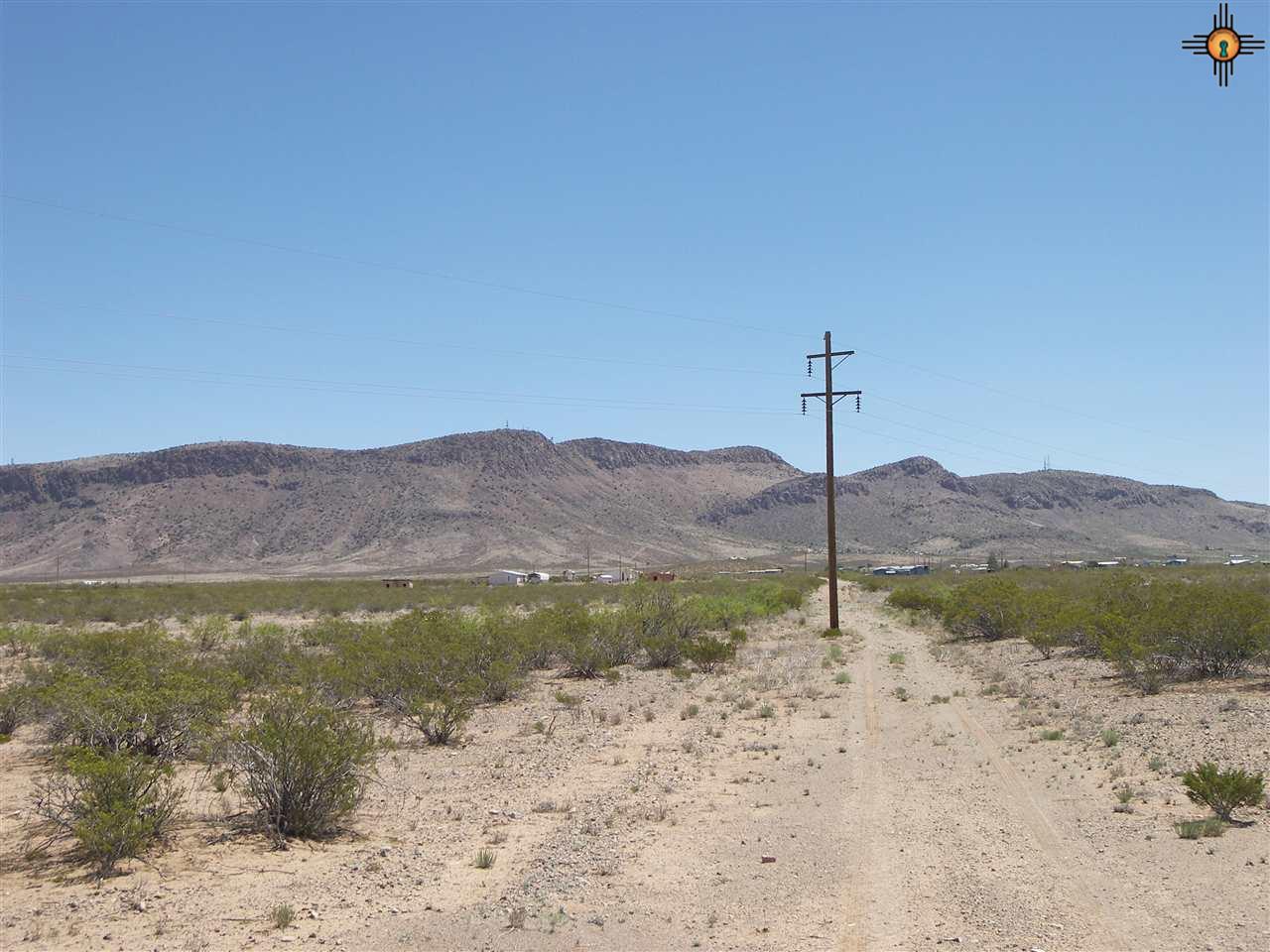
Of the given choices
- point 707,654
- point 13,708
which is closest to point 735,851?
point 13,708

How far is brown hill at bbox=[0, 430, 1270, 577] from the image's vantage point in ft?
462

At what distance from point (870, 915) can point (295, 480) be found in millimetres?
158914

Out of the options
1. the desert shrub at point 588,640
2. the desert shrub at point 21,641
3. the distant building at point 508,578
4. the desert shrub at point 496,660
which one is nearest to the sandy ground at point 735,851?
the desert shrub at point 496,660

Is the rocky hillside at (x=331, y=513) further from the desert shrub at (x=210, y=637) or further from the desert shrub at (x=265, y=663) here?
the desert shrub at (x=265, y=663)

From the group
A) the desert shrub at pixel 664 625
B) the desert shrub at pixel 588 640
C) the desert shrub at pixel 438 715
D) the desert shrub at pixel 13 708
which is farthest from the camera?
the desert shrub at pixel 664 625

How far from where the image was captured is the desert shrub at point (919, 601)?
47500mm

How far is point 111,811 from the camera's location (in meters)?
10.6

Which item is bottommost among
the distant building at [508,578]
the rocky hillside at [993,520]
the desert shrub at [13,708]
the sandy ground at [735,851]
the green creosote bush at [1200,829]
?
the sandy ground at [735,851]

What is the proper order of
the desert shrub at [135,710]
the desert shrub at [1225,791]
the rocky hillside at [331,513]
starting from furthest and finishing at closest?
the rocky hillside at [331,513], the desert shrub at [135,710], the desert shrub at [1225,791]

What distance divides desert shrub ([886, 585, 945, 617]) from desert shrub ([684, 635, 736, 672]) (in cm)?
1863

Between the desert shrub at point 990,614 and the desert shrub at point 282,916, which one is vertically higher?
the desert shrub at point 990,614

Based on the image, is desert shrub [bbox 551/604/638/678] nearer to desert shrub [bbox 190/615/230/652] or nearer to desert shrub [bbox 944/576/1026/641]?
desert shrub [bbox 190/615/230/652]

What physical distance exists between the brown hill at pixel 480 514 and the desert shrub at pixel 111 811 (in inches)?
4788

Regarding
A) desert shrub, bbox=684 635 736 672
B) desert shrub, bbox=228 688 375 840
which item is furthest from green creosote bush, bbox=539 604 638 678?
desert shrub, bbox=228 688 375 840
